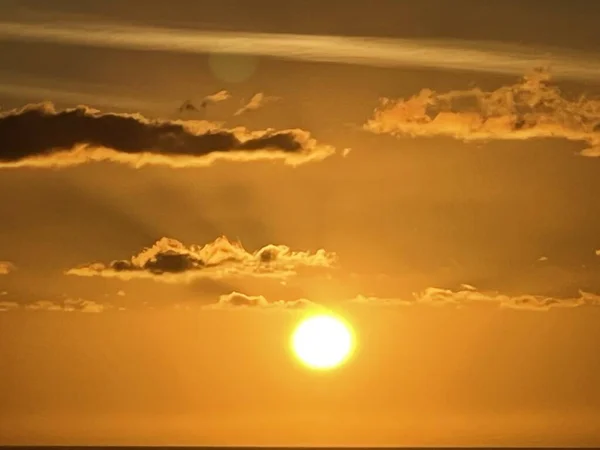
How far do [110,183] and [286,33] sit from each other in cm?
214

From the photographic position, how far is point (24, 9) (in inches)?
402

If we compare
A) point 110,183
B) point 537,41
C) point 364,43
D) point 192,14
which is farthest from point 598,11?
point 110,183

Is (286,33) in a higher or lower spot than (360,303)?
higher

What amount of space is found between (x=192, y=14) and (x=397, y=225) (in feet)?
8.75

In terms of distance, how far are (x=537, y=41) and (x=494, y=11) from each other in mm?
475

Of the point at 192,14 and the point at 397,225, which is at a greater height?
the point at 192,14

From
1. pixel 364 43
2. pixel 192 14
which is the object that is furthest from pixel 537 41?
pixel 192 14

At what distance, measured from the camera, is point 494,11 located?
1028cm

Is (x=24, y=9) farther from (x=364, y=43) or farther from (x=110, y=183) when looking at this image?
(x=364, y=43)

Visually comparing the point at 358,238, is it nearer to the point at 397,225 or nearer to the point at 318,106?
the point at 397,225

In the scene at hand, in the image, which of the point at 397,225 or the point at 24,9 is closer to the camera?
the point at 24,9

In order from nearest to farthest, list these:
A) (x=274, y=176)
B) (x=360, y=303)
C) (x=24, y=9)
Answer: (x=24, y=9), (x=274, y=176), (x=360, y=303)

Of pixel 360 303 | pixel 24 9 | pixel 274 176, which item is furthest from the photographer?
pixel 360 303

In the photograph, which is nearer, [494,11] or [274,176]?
[494,11]
